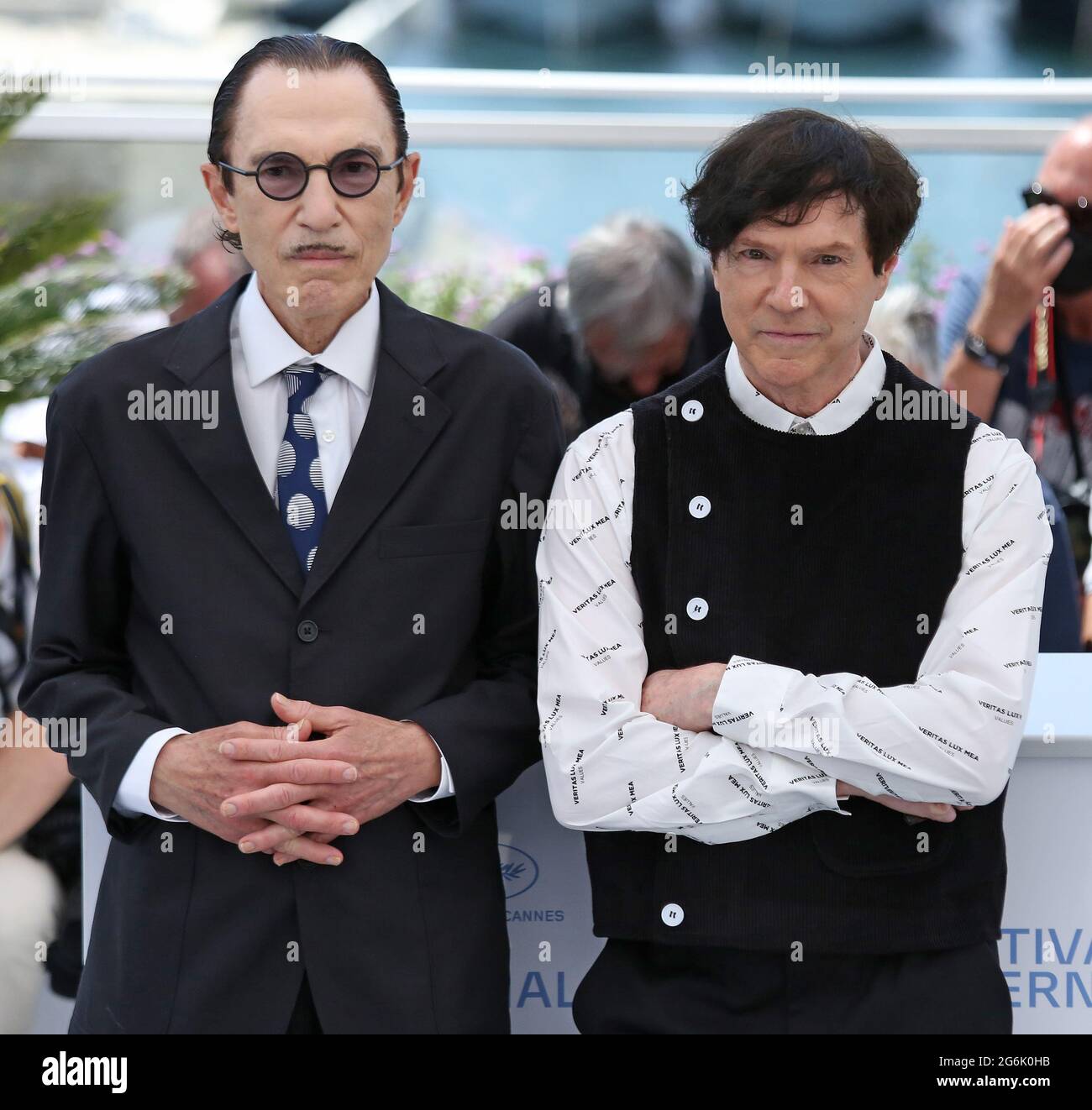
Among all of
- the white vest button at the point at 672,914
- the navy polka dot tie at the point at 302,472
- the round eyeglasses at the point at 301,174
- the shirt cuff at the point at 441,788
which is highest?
the round eyeglasses at the point at 301,174

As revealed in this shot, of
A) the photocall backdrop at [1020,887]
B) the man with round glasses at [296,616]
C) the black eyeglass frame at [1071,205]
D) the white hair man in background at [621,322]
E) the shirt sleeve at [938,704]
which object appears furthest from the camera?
the white hair man in background at [621,322]

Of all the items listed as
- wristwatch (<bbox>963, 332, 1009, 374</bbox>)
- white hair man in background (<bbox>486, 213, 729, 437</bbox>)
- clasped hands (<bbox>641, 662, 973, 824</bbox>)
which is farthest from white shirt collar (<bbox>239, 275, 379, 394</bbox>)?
wristwatch (<bbox>963, 332, 1009, 374</bbox>)

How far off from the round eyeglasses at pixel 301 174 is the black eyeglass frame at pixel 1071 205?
2.40 m

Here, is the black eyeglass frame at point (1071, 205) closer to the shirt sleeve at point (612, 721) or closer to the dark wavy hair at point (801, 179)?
the dark wavy hair at point (801, 179)

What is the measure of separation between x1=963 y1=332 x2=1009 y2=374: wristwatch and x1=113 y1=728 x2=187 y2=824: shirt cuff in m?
2.35

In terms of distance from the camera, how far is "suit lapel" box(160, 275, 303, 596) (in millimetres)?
1938

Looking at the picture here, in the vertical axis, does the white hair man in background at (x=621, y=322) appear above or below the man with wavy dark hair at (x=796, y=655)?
above

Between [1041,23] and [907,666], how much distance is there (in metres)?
6.09

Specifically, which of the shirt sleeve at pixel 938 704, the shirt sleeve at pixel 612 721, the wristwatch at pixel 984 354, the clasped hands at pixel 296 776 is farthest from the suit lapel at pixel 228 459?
the wristwatch at pixel 984 354

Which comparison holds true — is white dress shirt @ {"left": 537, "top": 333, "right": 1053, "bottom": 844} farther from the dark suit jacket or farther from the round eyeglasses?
the round eyeglasses

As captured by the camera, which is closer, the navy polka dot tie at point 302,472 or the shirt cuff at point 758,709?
the shirt cuff at point 758,709

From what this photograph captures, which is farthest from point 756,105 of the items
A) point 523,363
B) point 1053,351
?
point 523,363

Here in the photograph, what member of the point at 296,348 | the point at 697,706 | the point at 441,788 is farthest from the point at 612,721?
the point at 296,348

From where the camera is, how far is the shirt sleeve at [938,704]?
5.95 ft
